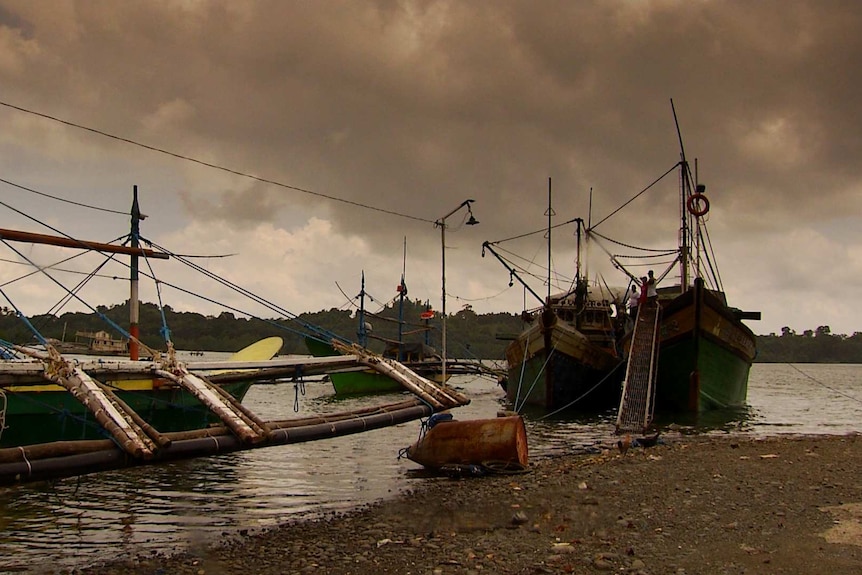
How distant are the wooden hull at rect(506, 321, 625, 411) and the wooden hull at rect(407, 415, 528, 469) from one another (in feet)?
57.0

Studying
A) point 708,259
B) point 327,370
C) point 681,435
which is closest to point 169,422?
point 327,370

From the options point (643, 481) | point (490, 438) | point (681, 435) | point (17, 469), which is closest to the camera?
point (17, 469)

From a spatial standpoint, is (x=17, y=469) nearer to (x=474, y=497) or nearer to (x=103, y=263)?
(x=474, y=497)

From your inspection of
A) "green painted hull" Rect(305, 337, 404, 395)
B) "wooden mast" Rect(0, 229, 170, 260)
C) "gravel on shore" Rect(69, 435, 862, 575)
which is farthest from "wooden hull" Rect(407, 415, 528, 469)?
"green painted hull" Rect(305, 337, 404, 395)

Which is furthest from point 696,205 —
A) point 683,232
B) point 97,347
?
point 97,347

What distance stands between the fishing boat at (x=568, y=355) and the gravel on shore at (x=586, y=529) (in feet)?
58.3

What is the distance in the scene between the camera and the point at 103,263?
19.9 metres

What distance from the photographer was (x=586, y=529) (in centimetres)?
989

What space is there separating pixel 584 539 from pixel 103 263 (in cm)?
1651

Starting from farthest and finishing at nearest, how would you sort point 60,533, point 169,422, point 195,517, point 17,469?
1. point 169,422
2. point 195,517
3. point 60,533
4. point 17,469

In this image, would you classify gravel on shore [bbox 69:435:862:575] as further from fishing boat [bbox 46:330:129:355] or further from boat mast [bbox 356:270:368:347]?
boat mast [bbox 356:270:368:347]

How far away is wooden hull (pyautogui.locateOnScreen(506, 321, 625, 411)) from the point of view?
33219mm

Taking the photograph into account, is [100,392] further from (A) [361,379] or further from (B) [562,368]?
(A) [361,379]

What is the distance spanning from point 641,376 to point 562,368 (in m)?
7.35
